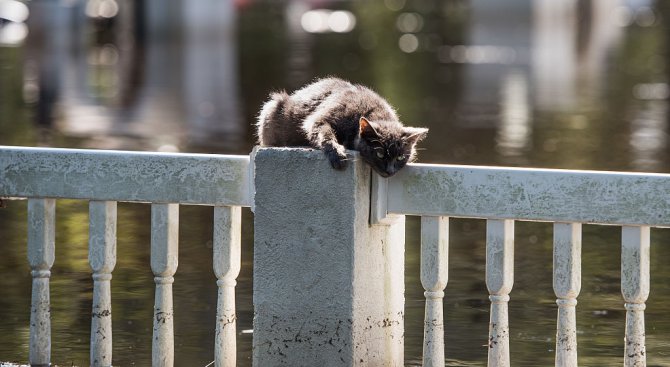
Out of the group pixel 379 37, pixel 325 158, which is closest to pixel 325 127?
pixel 325 158

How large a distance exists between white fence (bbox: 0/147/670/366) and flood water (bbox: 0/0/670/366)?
1615 mm

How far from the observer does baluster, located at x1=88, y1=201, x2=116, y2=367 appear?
629cm

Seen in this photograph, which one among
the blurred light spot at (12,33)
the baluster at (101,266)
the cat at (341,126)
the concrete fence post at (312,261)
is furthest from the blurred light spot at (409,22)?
the concrete fence post at (312,261)

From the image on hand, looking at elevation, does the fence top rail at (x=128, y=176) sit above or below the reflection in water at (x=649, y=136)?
below

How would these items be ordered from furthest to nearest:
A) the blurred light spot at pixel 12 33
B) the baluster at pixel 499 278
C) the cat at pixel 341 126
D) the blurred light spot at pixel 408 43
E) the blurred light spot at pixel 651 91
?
the blurred light spot at pixel 12 33, the blurred light spot at pixel 408 43, the blurred light spot at pixel 651 91, the cat at pixel 341 126, the baluster at pixel 499 278

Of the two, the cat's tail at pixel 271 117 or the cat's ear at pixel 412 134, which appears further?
the cat's tail at pixel 271 117

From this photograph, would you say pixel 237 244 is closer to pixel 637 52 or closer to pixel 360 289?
pixel 360 289

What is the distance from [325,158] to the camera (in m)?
5.90

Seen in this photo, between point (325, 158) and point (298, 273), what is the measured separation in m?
0.50

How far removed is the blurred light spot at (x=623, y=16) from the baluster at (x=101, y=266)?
2133 inches

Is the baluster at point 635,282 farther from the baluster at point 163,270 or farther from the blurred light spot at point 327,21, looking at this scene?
the blurred light spot at point 327,21

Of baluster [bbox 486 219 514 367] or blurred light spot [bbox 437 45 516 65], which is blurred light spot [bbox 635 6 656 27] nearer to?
blurred light spot [bbox 437 45 516 65]

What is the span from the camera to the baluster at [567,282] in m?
5.73

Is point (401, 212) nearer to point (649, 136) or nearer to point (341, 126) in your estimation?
point (341, 126)
